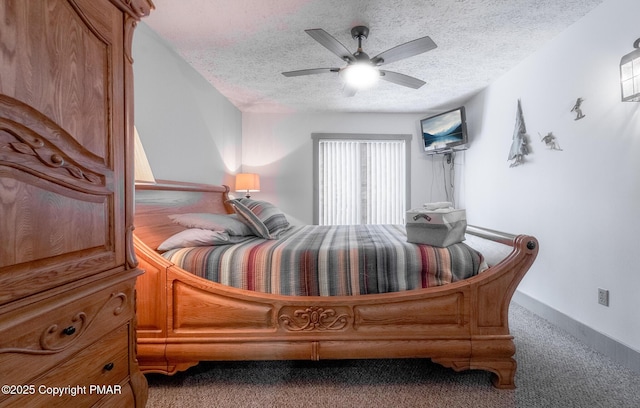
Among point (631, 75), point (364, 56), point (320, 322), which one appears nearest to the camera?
point (320, 322)

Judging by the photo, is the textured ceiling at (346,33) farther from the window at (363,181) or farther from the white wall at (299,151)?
the window at (363,181)

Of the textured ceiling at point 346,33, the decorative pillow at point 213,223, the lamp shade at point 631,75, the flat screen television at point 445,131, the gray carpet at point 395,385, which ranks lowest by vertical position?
the gray carpet at point 395,385

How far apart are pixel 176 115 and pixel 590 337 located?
387 cm

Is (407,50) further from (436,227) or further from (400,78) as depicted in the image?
(436,227)

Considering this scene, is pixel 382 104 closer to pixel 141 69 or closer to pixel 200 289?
pixel 141 69

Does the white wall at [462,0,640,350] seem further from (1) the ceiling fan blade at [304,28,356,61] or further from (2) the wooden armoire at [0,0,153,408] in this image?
(2) the wooden armoire at [0,0,153,408]

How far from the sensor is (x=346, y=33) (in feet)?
7.55

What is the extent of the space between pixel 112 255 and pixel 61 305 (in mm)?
229

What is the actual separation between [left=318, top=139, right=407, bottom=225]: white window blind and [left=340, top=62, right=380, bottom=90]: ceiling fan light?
2.11 m

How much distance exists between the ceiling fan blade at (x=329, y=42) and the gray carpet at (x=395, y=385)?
223cm

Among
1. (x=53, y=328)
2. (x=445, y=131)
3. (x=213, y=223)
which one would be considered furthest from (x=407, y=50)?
(x=53, y=328)

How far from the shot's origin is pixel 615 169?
1.88 m

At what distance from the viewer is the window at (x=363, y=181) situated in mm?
4535

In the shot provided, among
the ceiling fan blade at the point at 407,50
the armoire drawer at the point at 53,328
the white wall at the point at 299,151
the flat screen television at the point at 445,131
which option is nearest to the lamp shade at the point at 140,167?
the armoire drawer at the point at 53,328
